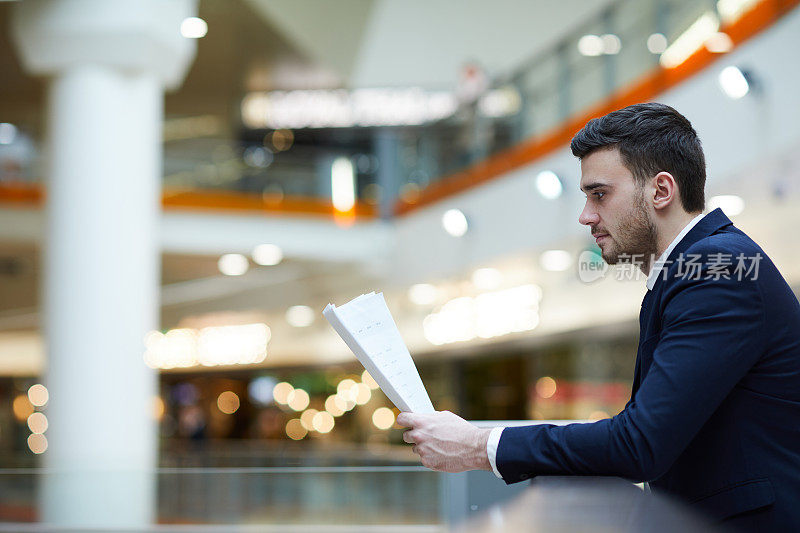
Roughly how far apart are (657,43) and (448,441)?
22.4 ft

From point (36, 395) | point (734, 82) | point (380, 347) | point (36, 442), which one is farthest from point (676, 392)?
point (36, 395)

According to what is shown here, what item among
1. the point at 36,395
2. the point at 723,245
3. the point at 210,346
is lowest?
the point at 723,245

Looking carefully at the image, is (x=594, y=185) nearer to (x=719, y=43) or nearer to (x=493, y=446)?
(x=493, y=446)

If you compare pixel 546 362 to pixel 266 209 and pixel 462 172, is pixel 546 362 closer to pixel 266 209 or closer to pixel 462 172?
pixel 462 172

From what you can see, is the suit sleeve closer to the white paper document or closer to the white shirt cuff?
the white shirt cuff

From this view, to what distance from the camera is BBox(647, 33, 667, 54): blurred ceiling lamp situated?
7404 mm

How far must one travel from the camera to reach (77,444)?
716 centimetres

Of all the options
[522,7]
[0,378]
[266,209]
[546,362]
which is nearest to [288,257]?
[266,209]

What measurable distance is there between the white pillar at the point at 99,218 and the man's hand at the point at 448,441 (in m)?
6.16

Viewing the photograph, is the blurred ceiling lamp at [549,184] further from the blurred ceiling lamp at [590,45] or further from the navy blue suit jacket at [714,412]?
the navy blue suit jacket at [714,412]

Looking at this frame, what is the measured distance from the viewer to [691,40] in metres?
6.89

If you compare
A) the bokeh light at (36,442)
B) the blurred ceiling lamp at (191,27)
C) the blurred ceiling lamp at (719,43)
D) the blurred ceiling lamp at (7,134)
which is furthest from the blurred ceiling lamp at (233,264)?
the bokeh light at (36,442)

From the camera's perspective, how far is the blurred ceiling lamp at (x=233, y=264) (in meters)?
11.9

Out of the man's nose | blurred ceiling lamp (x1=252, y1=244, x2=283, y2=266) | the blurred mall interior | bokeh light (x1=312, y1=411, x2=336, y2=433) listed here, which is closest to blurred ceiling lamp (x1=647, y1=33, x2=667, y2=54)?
the blurred mall interior
